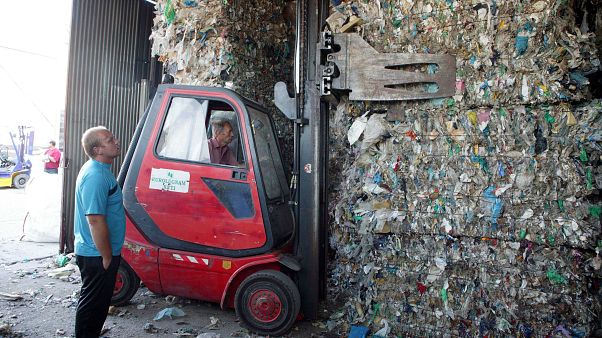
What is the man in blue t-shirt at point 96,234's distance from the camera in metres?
2.82

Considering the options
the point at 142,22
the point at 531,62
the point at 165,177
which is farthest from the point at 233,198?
the point at 142,22

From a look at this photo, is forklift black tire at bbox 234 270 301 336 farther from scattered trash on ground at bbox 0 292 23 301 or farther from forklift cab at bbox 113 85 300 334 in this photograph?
scattered trash on ground at bbox 0 292 23 301

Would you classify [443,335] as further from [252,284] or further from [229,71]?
[229,71]

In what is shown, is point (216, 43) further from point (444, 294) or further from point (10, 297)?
point (444, 294)

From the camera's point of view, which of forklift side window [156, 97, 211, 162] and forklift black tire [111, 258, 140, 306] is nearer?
forklift side window [156, 97, 211, 162]

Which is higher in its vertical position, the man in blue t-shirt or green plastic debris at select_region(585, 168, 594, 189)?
green plastic debris at select_region(585, 168, 594, 189)

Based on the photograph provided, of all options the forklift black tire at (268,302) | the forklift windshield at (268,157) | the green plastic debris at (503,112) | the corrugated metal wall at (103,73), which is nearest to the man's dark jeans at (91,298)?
the forklift black tire at (268,302)

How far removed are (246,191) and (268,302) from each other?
1.01 m

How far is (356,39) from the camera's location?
12.1 feet

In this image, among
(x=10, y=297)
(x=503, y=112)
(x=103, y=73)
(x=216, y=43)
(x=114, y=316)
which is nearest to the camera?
(x=503, y=112)

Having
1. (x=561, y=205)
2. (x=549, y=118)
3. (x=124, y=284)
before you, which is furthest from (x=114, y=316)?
(x=549, y=118)

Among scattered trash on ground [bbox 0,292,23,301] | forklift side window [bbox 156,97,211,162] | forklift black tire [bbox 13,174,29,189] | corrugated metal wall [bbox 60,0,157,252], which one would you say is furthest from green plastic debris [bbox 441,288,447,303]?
forklift black tire [bbox 13,174,29,189]

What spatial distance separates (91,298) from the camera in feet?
9.42

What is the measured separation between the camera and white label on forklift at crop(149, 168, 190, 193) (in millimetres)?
3744
